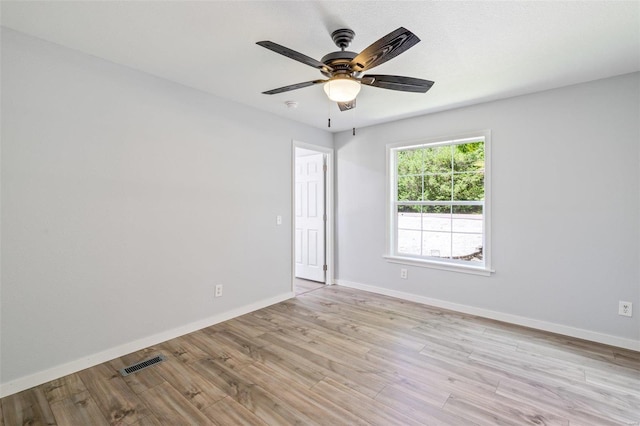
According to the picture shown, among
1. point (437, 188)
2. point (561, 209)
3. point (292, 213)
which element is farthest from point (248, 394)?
point (561, 209)

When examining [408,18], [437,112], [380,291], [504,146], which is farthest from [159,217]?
[504,146]

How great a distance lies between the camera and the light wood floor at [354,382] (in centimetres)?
188

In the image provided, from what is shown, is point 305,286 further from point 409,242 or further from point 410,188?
point 410,188

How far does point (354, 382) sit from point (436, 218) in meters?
2.44

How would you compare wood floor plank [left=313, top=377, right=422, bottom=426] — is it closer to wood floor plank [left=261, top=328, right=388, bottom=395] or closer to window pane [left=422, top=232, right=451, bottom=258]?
wood floor plank [left=261, top=328, right=388, bottom=395]

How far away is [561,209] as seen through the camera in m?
3.04

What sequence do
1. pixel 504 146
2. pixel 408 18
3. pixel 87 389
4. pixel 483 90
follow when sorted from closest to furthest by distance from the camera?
pixel 408 18, pixel 87 389, pixel 483 90, pixel 504 146

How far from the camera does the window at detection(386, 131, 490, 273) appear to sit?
3619 millimetres

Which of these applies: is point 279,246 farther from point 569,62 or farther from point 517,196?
point 569,62

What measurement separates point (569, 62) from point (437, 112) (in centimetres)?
145

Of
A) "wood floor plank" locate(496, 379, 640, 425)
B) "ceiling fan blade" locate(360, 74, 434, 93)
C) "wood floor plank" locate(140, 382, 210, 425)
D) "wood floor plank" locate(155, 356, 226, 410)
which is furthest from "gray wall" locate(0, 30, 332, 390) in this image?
"wood floor plank" locate(496, 379, 640, 425)

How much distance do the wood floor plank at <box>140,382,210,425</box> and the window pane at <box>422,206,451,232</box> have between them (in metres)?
3.25

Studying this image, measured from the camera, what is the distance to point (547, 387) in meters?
2.17

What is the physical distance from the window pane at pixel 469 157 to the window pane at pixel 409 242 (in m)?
1.02
